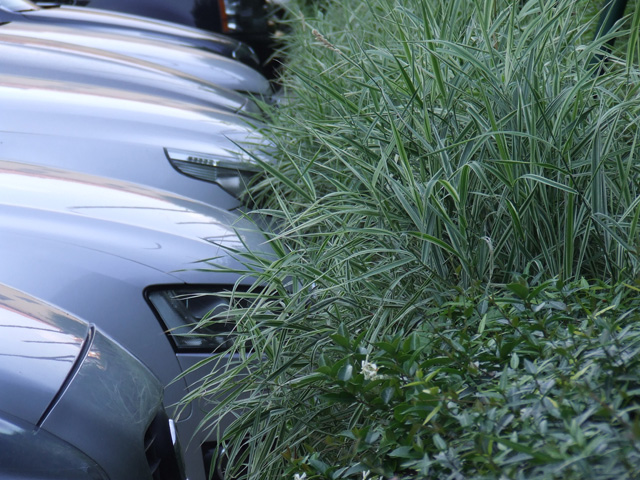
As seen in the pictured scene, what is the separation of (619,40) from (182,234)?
292 cm

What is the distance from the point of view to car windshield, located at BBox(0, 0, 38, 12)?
6.03 metres

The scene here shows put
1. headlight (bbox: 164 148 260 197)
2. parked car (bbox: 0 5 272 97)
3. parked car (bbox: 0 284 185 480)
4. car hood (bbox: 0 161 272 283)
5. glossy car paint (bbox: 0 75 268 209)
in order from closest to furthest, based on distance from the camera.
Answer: parked car (bbox: 0 284 185 480), car hood (bbox: 0 161 272 283), glossy car paint (bbox: 0 75 268 209), headlight (bbox: 164 148 260 197), parked car (bbox: 0 5 272 97)

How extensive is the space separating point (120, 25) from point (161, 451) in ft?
16.3

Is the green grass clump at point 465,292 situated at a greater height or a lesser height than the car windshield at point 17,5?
lesser

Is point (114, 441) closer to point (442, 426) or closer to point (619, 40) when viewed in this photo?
point (442, 426)

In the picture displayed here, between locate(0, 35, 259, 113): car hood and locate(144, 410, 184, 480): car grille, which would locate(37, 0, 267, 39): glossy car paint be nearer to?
locate(0, 35, 259, 113): car hood

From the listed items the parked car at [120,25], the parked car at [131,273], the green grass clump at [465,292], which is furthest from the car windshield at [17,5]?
the green grass clump at [465,292]

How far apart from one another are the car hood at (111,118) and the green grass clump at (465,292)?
1131mm

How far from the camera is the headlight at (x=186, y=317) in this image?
2.88 meters

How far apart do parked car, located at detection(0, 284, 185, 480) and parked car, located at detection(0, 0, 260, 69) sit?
429 cm

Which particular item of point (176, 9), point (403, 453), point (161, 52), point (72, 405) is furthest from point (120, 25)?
point (403, 453)

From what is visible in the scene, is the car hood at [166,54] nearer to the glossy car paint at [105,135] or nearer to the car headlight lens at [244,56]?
the car headlight lens at [244,56]

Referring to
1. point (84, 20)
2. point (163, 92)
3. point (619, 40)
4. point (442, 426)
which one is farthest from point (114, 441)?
point (84, 20)

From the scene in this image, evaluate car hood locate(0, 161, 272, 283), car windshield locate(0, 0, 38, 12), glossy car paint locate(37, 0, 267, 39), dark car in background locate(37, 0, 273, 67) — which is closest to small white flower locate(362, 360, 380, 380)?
car hood locate(0, 161, 272, 283)
